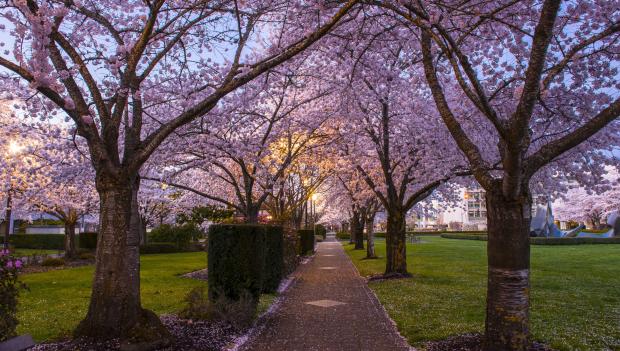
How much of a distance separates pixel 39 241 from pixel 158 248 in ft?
37.9

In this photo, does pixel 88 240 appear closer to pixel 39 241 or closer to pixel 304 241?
pixel 39 241

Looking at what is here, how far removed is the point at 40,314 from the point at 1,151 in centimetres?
1348

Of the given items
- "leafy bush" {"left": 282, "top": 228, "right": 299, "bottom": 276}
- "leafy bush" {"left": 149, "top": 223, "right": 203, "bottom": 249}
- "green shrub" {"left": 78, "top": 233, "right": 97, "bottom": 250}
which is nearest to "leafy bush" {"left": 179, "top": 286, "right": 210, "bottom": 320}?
"leafy bush" {"left": 282, "top": 228, "right": 299, "bottom": 276}

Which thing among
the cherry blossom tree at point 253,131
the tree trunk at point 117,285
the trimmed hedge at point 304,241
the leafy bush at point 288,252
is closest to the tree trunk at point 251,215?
the cherry blossom tree at point 253,131

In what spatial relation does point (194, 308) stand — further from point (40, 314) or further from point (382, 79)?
point (382, 79)

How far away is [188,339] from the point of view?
21.1ft

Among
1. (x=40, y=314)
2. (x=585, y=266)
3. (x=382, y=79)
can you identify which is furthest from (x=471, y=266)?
(x=40, y=314)

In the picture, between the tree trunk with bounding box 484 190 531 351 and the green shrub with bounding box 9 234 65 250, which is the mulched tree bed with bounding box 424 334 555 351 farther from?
the green shrub with bounding box 9 234 65 250

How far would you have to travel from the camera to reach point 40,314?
8.61 m

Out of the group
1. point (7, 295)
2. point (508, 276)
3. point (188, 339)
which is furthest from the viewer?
point (188, 339)

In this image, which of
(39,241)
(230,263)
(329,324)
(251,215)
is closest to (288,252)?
(251,215)

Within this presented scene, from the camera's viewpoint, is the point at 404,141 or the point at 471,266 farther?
the point at 471,266

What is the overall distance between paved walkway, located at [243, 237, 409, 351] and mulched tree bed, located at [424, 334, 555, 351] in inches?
15.8

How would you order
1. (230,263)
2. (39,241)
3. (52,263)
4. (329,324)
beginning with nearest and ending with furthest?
(329,324), (230,263), (52,263), (39,241)
